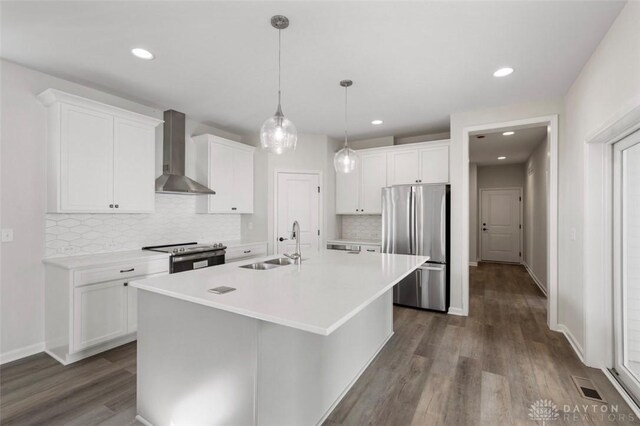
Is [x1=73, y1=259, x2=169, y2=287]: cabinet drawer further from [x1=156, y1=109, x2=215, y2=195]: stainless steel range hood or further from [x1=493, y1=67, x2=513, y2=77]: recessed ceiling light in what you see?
[x1=493, y1=67, x2=513, y2=77]: recessed ceiling light

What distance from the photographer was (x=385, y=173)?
4770mm

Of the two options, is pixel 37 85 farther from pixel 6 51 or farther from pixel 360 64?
pixel 360 64

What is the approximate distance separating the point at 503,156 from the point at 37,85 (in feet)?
25.7

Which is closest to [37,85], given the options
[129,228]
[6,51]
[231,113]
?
[6,51]

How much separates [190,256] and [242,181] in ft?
5.19

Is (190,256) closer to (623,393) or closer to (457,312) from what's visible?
(457,312)

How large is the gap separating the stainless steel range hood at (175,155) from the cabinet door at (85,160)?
27.3 inches

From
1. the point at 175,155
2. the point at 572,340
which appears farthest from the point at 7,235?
the point at 572,340

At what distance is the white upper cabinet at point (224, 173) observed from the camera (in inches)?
166

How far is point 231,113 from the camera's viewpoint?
3.96m

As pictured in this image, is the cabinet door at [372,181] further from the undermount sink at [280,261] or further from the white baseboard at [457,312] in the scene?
the undermount sink at [280,261]

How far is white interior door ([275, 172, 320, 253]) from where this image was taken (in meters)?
4.84

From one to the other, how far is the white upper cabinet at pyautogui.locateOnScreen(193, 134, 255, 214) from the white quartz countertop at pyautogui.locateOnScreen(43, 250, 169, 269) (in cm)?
113

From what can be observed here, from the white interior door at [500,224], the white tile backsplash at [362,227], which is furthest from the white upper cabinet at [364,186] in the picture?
the white interior door at [500,224]
